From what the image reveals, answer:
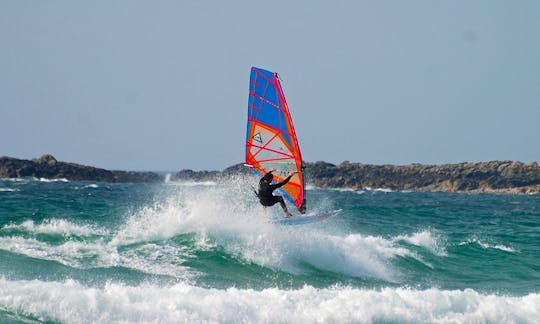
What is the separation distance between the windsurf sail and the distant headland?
5081 cm

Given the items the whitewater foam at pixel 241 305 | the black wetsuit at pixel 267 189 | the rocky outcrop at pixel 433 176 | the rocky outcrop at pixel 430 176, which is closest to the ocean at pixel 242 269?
the whitewater foam at pixel 241 305

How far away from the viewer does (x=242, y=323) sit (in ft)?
36.7

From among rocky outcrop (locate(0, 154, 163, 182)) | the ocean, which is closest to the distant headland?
rocky outcrop (locate(0, 154, 163, 182))

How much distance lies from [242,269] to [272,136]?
2.61 m

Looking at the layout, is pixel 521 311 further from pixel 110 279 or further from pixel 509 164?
pixel 509 164

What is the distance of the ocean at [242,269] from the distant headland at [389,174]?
155 feet

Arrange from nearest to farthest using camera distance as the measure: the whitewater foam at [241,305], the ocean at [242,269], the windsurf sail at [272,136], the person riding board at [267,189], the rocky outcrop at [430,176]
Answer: the whitewater foam at [241,305], the ocean at [242,269], the person riding board at [267,189], the windsurf sail at [272,136], the rocky outcrop at [430,176]

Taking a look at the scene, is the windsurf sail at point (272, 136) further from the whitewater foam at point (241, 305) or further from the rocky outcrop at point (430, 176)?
the rocky outcrop at point (430, 176)

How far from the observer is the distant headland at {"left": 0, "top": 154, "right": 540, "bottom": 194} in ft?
230

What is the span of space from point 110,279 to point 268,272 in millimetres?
3232

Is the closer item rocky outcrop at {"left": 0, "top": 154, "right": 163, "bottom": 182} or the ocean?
the ocean

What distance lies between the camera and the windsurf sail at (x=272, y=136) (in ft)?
48.5

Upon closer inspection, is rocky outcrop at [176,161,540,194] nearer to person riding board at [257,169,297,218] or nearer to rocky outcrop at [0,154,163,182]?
rocky outcrop at [0,154,163,182]

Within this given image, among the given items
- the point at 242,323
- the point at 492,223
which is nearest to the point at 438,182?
the point at 492,223
